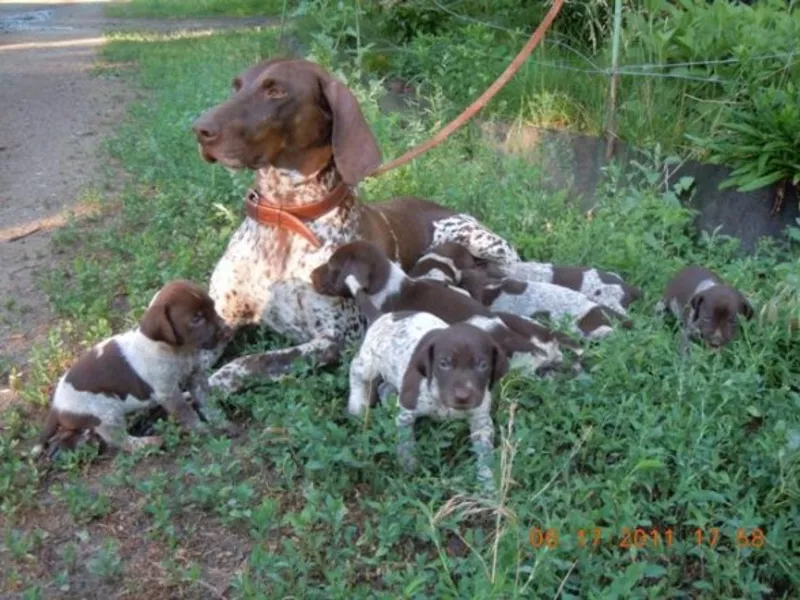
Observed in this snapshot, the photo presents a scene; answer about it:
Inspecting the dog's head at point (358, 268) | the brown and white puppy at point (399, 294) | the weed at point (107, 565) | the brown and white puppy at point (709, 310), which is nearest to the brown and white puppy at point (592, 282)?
the brown and white puppy at point (709, 310)

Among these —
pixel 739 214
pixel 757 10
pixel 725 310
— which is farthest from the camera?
pixel 757 10

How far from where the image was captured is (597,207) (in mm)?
7184

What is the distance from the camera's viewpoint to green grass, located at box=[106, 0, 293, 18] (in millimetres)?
24578

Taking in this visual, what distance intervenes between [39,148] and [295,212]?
5.94 meters

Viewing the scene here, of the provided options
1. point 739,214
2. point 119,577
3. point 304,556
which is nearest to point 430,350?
point 304,556

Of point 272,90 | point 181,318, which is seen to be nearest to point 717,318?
point 272,90

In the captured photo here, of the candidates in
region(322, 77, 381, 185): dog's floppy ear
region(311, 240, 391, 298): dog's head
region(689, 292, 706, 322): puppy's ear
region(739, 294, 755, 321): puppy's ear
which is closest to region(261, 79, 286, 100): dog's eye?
region(322, 77, 381, 185): dog's floppy ear

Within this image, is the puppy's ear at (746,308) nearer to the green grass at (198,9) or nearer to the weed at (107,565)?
the weed at (107,565)

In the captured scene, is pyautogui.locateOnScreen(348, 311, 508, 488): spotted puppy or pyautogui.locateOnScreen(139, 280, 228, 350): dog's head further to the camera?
pyautogui.locateOnScreen(139, 280, 228, 350): dog's head

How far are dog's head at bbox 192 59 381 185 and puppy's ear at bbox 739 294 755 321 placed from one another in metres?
1.83

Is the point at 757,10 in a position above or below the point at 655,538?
above

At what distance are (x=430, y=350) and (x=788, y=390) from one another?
1.60 m

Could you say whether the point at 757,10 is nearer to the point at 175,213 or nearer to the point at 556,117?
the point at 556,117

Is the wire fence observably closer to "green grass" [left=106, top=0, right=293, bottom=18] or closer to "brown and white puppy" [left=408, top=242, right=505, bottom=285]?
"brown and white puppy" [left=408, top=242, right=505, bottom=285]
